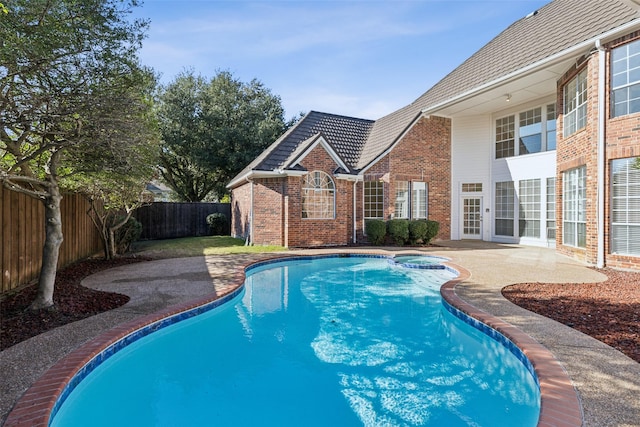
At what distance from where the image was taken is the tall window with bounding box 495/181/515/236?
16.2m

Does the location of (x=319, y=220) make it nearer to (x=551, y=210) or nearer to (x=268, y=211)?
(x=268, y=211)

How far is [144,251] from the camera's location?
1407cm

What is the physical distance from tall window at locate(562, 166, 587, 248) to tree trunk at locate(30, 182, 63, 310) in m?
13.3

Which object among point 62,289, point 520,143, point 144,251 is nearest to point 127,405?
point 62,289

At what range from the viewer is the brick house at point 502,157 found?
375 inches

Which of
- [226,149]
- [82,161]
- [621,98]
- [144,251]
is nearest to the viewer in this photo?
[82,161]

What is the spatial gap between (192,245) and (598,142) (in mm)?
15158

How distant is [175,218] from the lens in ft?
67.6

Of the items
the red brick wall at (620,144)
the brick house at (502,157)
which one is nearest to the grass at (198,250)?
the brick house at (502,157)

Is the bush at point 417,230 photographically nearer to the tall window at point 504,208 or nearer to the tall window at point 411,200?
the tall window at point 411,200

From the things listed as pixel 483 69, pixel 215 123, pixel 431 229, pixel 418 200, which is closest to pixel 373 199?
pixel 418 200

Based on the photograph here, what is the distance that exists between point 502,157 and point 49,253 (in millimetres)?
17236

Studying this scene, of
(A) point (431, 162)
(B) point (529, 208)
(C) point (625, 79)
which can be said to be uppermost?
(C) point (625, 79)

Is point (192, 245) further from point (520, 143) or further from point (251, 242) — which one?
point (520, 143)
